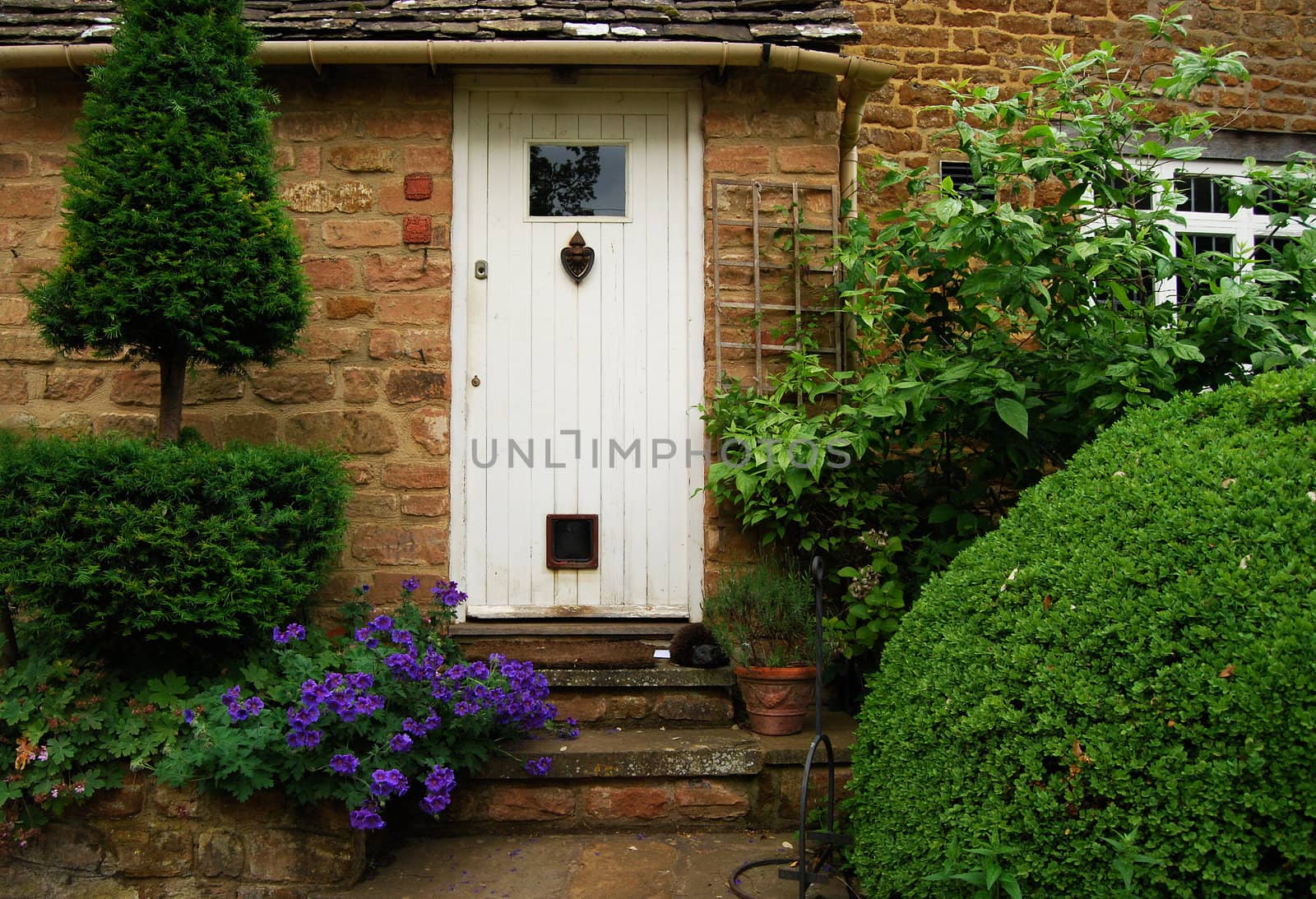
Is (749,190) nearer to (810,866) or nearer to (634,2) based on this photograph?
(634,2)

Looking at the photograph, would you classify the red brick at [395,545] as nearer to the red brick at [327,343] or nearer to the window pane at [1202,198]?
the red brick at [327,343]

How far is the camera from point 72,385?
4598 mm

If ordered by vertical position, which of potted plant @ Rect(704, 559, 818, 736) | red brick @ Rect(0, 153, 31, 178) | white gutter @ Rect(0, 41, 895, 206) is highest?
white gutter @ Rect(0, 41, 895, 206)

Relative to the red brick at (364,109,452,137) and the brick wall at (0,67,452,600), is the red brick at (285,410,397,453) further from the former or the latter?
the red brick at (364,109,452,137)

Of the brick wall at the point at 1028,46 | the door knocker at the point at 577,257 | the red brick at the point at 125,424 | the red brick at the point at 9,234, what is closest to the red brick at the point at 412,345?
the door knocker at the point at 577,257

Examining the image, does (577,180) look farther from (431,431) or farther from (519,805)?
(519,805)

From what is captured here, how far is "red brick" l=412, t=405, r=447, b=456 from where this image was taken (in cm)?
462

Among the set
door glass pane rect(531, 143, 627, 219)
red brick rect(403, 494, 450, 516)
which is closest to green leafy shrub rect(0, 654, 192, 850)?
red brick rect(403, 494, 450, 516)

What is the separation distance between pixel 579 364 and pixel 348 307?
1.11 meters

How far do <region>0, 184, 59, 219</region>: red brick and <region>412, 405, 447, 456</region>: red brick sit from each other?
1.98 m

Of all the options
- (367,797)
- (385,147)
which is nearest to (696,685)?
(367,797)

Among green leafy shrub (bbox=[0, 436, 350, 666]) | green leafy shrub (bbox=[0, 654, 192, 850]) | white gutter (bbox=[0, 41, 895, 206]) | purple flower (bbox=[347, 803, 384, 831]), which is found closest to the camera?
purple flower (bbox=[347, 803, 384, 831])

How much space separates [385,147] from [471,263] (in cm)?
67

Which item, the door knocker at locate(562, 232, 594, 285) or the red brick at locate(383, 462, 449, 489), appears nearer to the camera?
the red brick at locate(383, 462, 449, 489)
